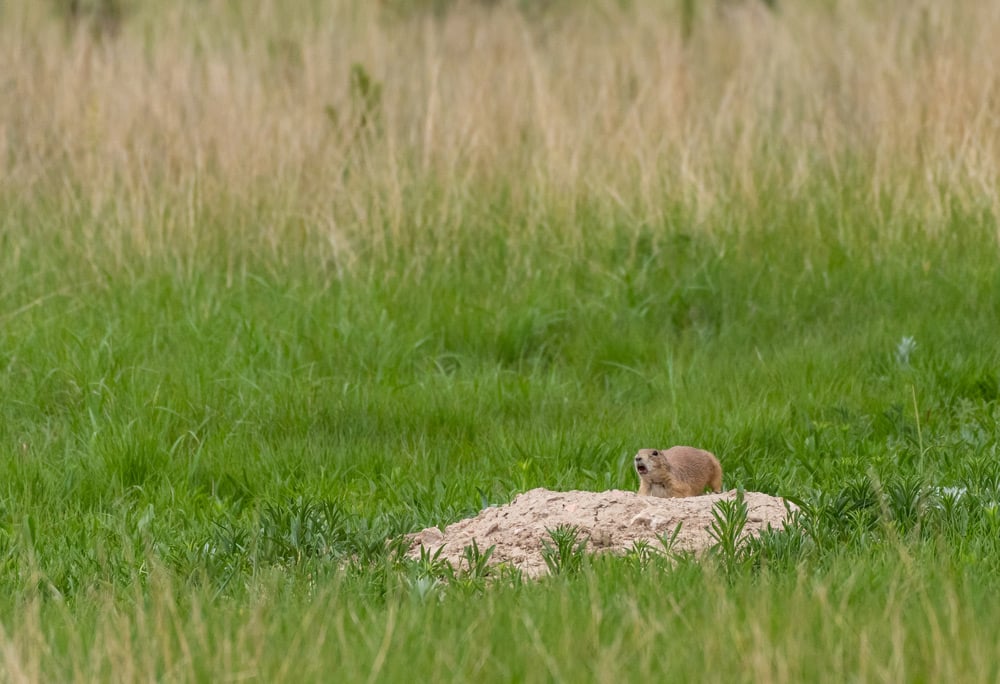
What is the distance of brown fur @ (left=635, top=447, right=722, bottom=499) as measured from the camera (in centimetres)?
501

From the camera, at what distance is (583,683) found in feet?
9.80

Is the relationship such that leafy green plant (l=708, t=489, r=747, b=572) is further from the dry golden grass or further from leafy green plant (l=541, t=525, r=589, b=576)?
the dry golden grass

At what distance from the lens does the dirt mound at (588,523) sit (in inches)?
174

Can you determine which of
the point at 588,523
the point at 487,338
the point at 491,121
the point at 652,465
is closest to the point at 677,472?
the point at 652,465

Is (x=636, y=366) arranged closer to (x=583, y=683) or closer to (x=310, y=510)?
(x=310, y=510)

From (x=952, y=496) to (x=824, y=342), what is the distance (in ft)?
7.93

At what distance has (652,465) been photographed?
16.5 feet

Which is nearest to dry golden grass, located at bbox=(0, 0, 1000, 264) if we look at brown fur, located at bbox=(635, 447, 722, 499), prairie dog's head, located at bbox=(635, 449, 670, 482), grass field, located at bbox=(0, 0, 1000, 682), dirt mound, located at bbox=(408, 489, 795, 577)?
grass field, located at bbox=(0, 0, 1000, 682)

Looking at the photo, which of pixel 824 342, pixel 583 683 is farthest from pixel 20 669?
pixel 824 342

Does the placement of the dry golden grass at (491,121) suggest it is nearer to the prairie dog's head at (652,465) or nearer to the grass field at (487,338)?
the grass field at (487,338)

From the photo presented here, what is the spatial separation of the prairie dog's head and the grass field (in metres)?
0.54

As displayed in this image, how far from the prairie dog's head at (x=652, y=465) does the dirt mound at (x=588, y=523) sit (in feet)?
0.63

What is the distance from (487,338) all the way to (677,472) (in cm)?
211

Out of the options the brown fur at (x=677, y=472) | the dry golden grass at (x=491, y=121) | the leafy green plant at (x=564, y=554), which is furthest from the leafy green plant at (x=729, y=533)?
the dry golden grass at (x=491, y=121)
